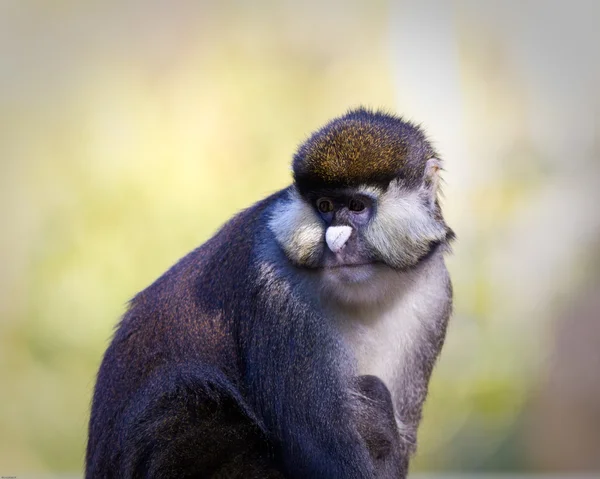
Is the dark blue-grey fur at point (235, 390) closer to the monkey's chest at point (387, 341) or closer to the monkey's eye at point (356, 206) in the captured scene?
the monkey's chest at point (387, 341)

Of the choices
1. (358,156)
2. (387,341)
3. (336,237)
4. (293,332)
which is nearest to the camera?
(336,237)

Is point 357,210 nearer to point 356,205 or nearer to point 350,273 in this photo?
point 356,205

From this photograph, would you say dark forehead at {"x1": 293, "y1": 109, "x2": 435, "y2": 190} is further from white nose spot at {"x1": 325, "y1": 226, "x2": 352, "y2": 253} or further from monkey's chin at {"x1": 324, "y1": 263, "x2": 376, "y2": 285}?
monkey's chin at {"x1": 324, "y1": 263, "x2": 376, "y2": 285}

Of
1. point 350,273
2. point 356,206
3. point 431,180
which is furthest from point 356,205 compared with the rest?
point 431,180

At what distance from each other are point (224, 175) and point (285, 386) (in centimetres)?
452

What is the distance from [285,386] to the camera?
362 centimetres

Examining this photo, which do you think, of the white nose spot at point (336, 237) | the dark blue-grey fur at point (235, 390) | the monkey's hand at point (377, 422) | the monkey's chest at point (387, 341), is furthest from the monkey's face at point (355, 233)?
the monkey's hand at point (377, 422)

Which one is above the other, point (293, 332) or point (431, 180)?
point (431, 180)

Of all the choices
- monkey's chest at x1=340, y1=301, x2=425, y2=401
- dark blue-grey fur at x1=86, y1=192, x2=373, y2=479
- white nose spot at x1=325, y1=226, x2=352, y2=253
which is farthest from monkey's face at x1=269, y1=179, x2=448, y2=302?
monkey's chest at x1=340, y1=301, x2=425, y2=401

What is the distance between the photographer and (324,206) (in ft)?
11.6

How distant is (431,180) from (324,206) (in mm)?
549

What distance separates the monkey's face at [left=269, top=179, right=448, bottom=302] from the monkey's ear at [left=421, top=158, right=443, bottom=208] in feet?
0.23

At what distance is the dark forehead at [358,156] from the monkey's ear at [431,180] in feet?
0.13

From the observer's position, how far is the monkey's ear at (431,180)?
3.71 metres
